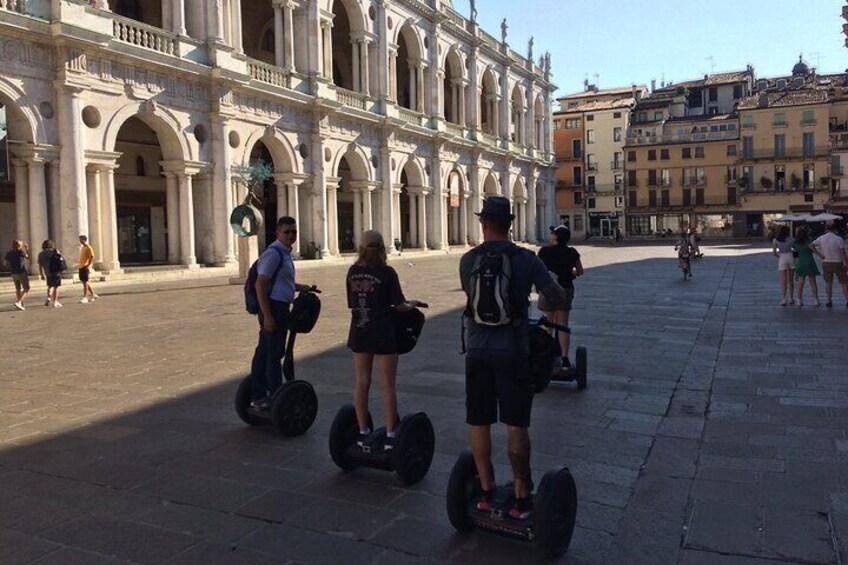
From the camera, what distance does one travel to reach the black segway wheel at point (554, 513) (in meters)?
3.41

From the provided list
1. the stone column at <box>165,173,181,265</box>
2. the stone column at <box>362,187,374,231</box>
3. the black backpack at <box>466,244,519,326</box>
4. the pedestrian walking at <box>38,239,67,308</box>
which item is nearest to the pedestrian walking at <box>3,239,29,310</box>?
the pedestrian walking at <box>38,239,67,308</box>

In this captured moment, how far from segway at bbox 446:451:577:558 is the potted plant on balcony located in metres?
74.3

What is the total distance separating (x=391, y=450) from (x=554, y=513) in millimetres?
1361

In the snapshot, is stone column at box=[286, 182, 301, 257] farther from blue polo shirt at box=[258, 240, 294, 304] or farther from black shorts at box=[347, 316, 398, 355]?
black shorts at box=[347, 316, 398, 355]

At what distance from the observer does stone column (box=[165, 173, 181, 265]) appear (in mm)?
24359

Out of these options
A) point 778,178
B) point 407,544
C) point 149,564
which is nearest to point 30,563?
point 149,564

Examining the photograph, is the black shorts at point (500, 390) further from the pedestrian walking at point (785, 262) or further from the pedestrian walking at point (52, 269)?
the pedestrian walking at point (52, 269)

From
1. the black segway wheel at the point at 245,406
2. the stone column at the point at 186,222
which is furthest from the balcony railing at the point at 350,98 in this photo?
the black segway wheel at the point at 245,406

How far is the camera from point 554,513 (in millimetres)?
3447

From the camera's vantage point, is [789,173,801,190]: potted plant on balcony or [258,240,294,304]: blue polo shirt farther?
[789,173,801,190]: potted plant on balcony

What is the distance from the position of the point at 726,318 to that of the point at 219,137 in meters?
18.5

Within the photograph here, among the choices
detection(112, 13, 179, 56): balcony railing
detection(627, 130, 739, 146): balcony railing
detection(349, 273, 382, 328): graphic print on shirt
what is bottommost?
detection(349, 273, 382, 328): graphic print on shirt

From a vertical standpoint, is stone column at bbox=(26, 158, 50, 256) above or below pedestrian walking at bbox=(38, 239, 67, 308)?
above

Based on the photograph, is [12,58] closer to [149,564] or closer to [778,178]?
[149,564]
